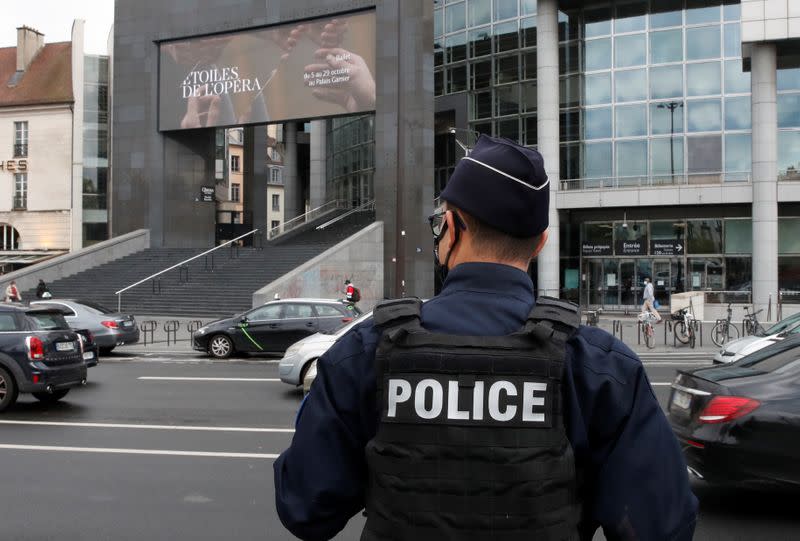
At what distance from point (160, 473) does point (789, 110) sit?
3981 centimetres

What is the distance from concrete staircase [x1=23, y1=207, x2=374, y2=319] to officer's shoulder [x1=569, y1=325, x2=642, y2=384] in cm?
2960

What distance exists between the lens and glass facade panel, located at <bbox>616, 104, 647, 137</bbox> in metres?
41.3

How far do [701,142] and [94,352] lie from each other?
106ft

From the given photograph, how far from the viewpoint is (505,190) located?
7.00ft

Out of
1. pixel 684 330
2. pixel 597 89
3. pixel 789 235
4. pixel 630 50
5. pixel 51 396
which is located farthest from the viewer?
pixel 597 89

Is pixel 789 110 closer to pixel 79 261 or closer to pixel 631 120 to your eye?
pixel 631 120

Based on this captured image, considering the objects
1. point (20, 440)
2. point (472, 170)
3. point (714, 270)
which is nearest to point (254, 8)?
point (714, 270)

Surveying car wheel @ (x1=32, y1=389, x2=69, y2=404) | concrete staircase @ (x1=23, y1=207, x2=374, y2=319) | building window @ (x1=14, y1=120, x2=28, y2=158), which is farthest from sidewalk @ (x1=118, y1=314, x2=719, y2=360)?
building window @ (x1=14, y1=120, x2=28, y2=158)

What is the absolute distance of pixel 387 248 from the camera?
34625 mm

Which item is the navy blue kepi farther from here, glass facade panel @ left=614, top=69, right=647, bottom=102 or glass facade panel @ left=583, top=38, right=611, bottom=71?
glass facade panel @ left=583, top=38, right=611, bottom=71

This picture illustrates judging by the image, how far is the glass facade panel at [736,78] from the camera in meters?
39.5

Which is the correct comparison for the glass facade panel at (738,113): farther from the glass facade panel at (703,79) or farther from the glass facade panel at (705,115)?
the glass facade panel at (703,79)

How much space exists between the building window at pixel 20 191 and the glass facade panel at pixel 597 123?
3504 centimetres

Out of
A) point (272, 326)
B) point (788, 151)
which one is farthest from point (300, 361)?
point (788, 151)
